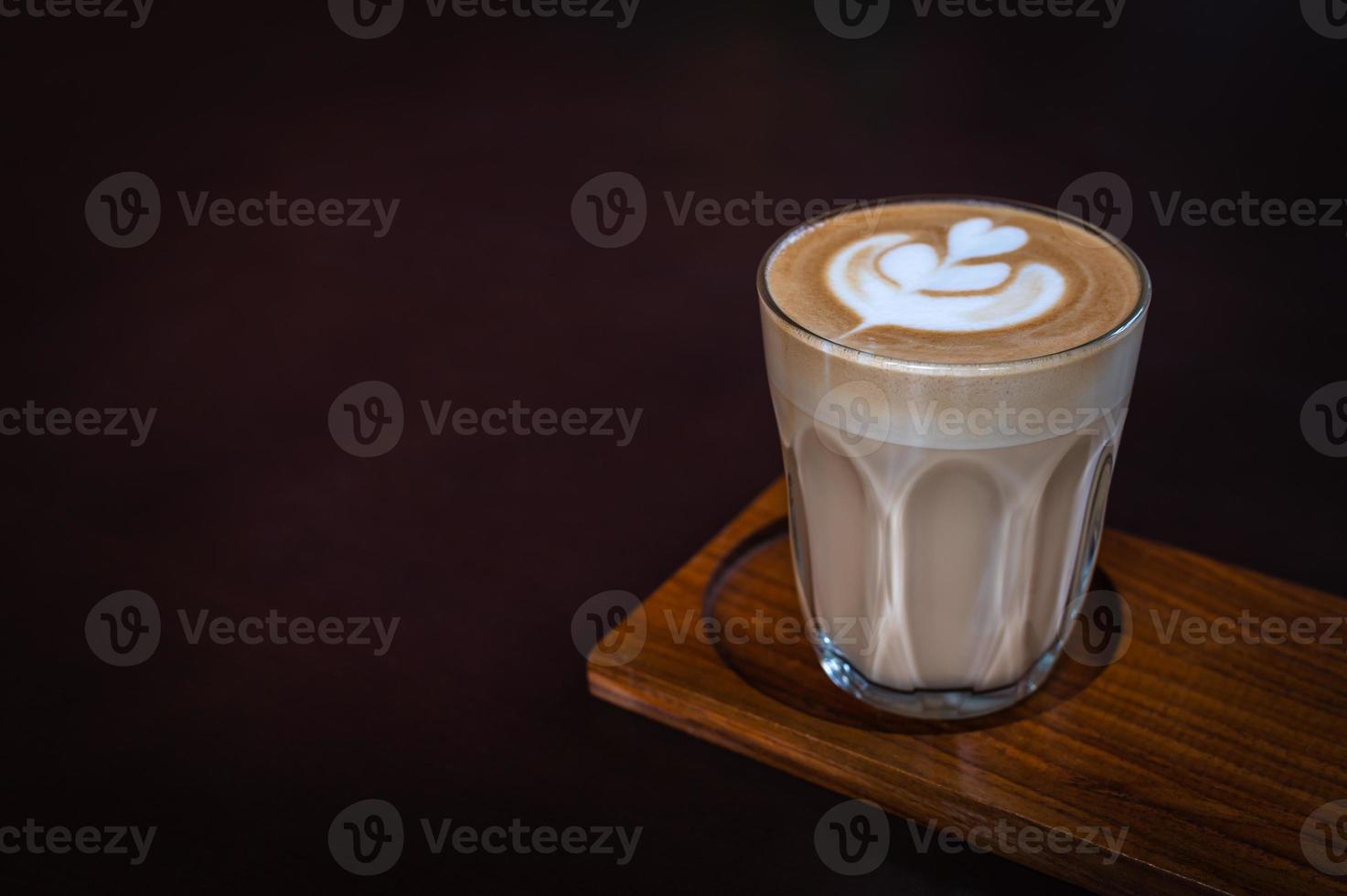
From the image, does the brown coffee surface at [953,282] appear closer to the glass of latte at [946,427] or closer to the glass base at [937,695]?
the glass of latte at [946,427]

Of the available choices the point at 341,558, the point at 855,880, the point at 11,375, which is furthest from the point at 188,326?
the point at 855,880

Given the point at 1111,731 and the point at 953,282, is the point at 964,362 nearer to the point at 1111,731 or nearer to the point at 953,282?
the point at 953,282

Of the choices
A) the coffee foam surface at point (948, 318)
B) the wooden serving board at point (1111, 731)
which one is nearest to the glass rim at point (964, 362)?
the coffee foam surface at point (948, 318)

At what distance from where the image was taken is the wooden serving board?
26.7 inches

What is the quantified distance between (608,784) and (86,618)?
14.3 inches

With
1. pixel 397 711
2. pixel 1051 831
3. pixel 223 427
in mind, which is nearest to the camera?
pixel 1051 831

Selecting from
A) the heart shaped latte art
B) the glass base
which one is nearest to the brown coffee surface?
the heart shaped latte art

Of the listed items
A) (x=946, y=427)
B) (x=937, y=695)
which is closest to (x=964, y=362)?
(x=946, y=427)

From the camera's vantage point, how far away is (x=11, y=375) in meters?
1.18

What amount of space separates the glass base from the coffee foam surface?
17cm

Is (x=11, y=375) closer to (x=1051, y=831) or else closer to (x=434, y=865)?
(x=434, y=865)

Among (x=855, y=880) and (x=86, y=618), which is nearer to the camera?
(x=855, y=880)

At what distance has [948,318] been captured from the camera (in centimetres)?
70

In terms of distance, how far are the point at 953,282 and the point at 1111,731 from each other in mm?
254
